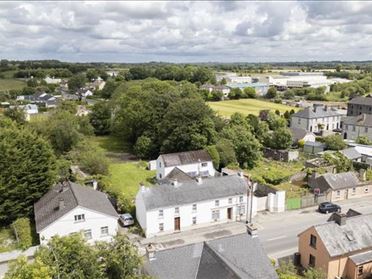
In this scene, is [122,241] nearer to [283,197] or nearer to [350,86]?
[283,197]

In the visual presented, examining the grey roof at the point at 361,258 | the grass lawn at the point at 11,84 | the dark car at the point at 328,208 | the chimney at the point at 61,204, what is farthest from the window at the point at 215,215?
the grass lawn at the point at 11,84

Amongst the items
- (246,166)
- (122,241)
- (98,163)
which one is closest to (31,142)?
(98,163)

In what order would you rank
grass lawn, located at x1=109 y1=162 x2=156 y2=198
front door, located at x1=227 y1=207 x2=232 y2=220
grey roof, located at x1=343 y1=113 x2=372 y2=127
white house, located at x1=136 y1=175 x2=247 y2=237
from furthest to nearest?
1. grey roof, located at x1=343 y1=113 x2=372 y2=127
2. grass lawn, located at x1=109 y1=162 x2=156 y2=198
3. front door, located at x1=227 y1=207 x2=232 y2=220
4. white house, located at x1=136 y1=175 x2=247 y2=237

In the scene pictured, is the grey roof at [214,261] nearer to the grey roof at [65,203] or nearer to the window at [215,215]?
the grey roof at [65,203]

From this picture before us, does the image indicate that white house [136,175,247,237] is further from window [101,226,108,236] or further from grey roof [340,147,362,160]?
grey roof [340,147,362,160]

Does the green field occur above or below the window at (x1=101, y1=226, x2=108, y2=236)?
below

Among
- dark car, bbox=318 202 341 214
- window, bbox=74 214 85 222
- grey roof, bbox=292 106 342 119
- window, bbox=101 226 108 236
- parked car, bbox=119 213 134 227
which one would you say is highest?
grey roof, bbox=292 106 342 119

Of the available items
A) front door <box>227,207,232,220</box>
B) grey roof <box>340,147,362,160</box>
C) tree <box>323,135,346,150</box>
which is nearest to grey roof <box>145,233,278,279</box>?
front door <box>227,207,232,220</box>

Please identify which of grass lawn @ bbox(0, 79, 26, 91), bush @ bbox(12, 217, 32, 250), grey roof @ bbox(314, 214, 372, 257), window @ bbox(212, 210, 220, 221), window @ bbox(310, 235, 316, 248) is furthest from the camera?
grass lawn @ bbox(0, 79, 26, 91)
